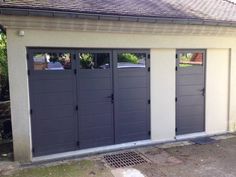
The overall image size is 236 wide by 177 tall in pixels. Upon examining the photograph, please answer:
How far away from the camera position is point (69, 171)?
232 inches

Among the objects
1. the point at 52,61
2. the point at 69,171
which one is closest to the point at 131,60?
the point at 52,61

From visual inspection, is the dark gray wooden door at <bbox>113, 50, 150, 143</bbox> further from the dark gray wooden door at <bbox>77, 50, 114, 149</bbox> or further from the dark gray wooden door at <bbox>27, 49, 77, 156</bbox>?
the dark gray wooden door at <bbox>27, 49, 77, 156</bbox>

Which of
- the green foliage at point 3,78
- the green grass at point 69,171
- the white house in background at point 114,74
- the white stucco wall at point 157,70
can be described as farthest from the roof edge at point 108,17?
the green foliage at point 3,78

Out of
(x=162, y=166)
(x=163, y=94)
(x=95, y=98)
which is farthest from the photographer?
(x=163, y=94)

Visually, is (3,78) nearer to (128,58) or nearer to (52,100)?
(52,100)

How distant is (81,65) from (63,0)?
5.30ft

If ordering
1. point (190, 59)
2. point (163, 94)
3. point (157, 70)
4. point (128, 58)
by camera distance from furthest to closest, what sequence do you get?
1. point (190, 59)
2. point (163, 94)
3. point (157, 70)
4. point (128, 58)

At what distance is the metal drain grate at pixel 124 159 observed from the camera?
249 inches

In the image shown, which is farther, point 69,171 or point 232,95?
point 232,95

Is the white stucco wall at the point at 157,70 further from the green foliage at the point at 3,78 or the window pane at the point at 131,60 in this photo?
the green foliage at the point at 3,78

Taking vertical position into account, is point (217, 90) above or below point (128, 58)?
below

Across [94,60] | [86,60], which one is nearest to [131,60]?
[94,60]

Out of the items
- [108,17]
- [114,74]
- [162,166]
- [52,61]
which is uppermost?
[108,17]

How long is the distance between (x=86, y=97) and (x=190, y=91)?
10.4 feet
